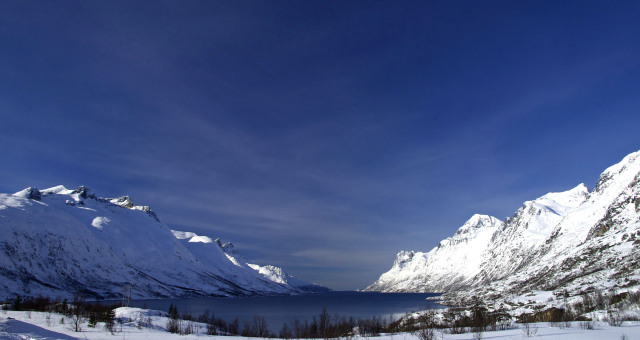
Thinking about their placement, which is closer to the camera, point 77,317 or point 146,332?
point 77,317

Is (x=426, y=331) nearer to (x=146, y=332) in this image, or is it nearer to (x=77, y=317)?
(x=146, y=332)

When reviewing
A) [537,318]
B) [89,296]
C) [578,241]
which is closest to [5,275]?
[89,296]

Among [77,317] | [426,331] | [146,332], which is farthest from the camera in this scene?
[146,332]

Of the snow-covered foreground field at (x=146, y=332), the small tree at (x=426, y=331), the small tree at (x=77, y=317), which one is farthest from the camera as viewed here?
the small tree at (x=77, y=317)

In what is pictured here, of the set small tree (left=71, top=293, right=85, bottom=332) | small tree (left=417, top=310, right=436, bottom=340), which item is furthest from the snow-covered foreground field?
small tree (left=417, top=310, right=436, bottom=340)

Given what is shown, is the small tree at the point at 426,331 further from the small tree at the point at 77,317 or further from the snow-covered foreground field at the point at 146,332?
the small tree at the point at 77,317

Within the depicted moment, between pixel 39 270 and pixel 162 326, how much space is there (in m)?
190

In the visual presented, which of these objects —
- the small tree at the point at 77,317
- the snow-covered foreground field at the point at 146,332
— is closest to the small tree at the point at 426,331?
the snow-covered foreground field at the point at 146,332

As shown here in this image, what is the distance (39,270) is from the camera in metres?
186

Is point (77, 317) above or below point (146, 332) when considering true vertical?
above

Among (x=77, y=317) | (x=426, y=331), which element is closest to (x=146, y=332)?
(x=77, y=317)

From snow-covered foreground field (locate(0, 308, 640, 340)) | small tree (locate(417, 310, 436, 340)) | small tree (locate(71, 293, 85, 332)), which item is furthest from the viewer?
small tree (locate(71, 293, 85, 332))

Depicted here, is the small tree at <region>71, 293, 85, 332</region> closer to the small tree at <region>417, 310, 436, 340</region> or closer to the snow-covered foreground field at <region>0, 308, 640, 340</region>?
the snow-covered foreground field at <region>0, 308, 640, 340</region>

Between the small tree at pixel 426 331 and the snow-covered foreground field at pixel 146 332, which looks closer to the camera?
the snow-covered foreground field at pixel 146 332
